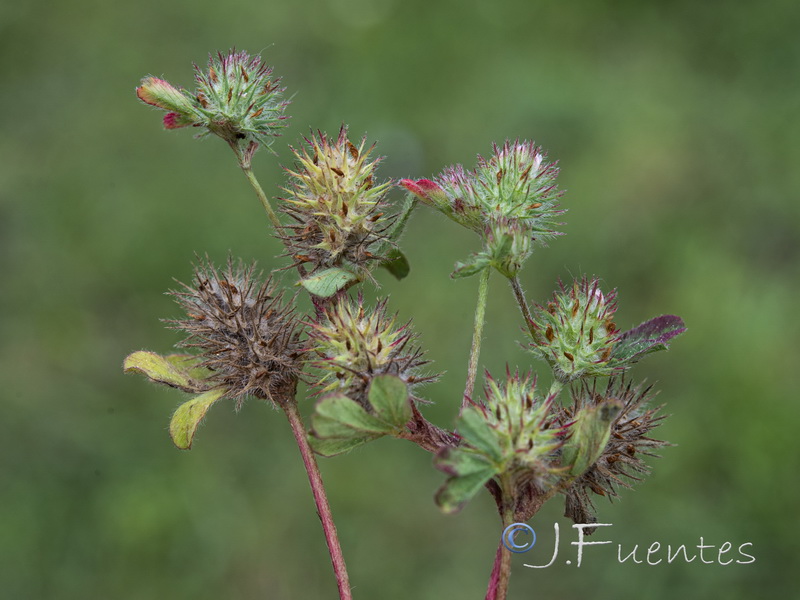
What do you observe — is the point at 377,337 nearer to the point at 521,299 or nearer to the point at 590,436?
the point at 521,299

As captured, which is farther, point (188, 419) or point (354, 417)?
point (188, 419)

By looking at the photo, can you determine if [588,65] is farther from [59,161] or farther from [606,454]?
[606,454]

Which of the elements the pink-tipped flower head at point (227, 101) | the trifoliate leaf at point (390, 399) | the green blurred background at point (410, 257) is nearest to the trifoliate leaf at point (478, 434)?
the trifoliate leaf at point (390, 399)

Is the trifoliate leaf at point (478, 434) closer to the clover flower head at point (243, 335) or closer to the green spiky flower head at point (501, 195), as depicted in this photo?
the green spiky flower head at point (501, 195)

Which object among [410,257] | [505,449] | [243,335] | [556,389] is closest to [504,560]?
[505,449]

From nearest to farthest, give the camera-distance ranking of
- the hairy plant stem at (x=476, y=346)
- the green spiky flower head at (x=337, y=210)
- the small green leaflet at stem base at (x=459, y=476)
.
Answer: the small green leaflet at stem base at (x=459, y=476) < the hairy plant stem at (x=476, y=346) < the green spiky flower head at (x=337, y=210)

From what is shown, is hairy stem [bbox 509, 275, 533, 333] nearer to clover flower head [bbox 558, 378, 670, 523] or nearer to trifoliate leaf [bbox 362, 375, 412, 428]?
clover flower head [bbox 558, 378, 670, 523]

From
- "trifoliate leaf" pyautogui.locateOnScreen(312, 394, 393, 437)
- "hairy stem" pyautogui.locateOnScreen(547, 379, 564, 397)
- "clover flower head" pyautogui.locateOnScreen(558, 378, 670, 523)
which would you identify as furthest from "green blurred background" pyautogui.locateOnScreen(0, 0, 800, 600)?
"trifoliate leaf" pyautogui.locateOnScreen(312, 394, 393, 437)
